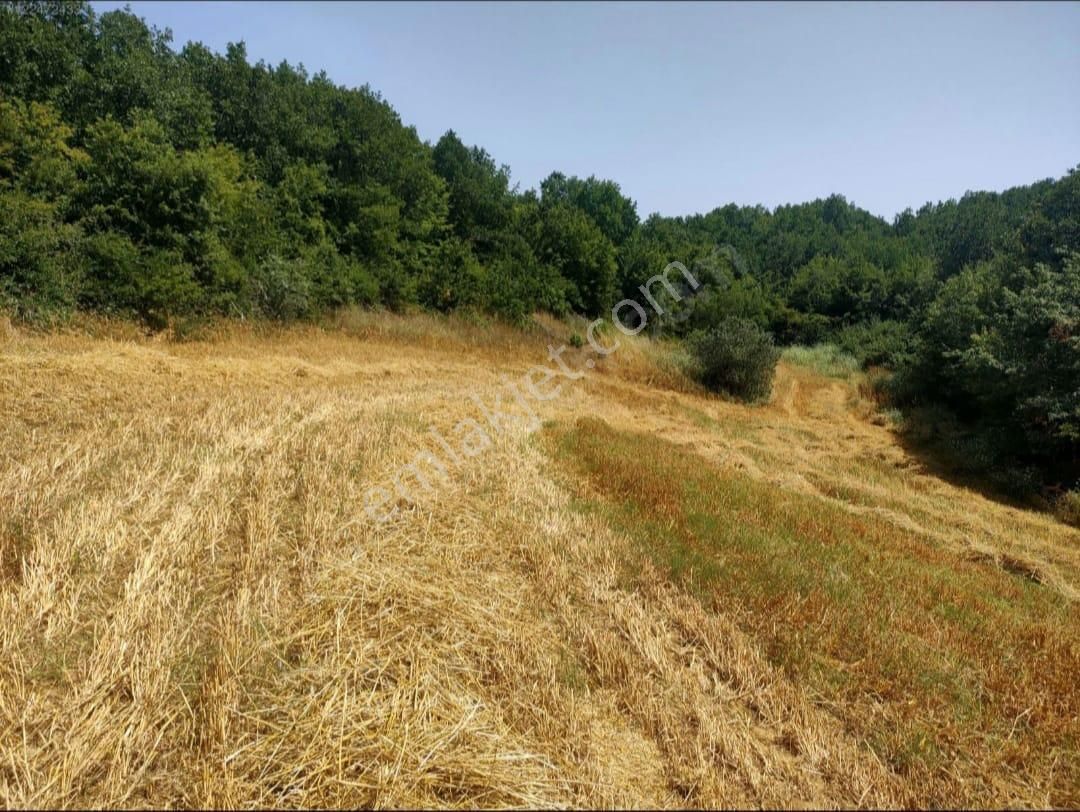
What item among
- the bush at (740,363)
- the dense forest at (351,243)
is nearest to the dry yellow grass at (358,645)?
the dense forest at (351,243)

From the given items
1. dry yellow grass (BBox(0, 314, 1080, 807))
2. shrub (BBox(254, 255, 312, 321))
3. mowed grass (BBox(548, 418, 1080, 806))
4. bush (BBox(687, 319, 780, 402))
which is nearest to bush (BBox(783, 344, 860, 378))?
bush (BBox(687, 319, 780, 402))

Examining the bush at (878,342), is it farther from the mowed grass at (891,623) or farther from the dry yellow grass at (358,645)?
the dry yellow grass at (358,645)

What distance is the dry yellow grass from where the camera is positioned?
2.44 meters

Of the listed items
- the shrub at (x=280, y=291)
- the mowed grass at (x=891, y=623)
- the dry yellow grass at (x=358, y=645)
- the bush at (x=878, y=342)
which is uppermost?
the bush at (x=878, y=342)

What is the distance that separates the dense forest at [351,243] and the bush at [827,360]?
1.51 metres

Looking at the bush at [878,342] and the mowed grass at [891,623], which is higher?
the bush at [878,342]

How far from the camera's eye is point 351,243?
25141 mm

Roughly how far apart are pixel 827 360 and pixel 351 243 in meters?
28.3

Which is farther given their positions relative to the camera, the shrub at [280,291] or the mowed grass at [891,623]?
the shrub at [280,291]

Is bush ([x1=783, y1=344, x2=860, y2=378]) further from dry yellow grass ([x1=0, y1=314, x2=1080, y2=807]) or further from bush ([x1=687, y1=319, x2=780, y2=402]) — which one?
dry yellow grass ([x1=0, y1=314, x2=1080, y2=807])

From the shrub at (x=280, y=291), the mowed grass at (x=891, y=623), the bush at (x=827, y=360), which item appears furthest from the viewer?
the bush at (x=827, y=360)

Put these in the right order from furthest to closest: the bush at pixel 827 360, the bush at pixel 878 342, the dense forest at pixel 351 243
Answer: the bush at pixel 827 360 < the bush at pixel 878 342 < the dense forest at pixel 351 243

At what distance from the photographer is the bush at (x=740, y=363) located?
792 inches

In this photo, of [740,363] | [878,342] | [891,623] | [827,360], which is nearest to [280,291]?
[740,363]
